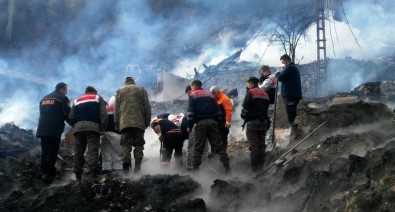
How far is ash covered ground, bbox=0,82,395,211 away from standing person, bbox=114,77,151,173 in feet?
1.54

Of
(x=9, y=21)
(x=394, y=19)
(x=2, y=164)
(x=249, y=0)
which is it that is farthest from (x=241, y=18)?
(x=2, y=164)

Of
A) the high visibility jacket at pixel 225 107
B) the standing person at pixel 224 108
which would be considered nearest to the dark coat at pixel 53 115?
the standing person at pixel 224 108

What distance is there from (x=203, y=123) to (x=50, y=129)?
2.87m

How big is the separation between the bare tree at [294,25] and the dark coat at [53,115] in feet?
88.4

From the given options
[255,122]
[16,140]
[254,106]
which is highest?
[254,106]

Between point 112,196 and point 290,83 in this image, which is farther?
point 290,83

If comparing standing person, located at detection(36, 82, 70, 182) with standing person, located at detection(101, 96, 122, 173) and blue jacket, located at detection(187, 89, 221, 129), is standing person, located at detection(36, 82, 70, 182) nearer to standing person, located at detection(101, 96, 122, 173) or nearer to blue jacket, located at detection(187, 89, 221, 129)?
standing person, located at detection(101, 96, 122, 173)

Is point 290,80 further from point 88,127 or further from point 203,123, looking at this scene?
point 88,127

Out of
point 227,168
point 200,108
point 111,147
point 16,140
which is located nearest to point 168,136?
point 111,147

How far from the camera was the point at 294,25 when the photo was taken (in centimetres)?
3581

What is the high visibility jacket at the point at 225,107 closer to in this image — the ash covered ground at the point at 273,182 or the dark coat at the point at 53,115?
the ash covered ground at the point at 273,182

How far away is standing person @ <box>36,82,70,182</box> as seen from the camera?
8.27 metres

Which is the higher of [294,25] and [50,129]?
[294,25]

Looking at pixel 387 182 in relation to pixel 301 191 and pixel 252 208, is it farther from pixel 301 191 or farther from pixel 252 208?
pixel 252 208
